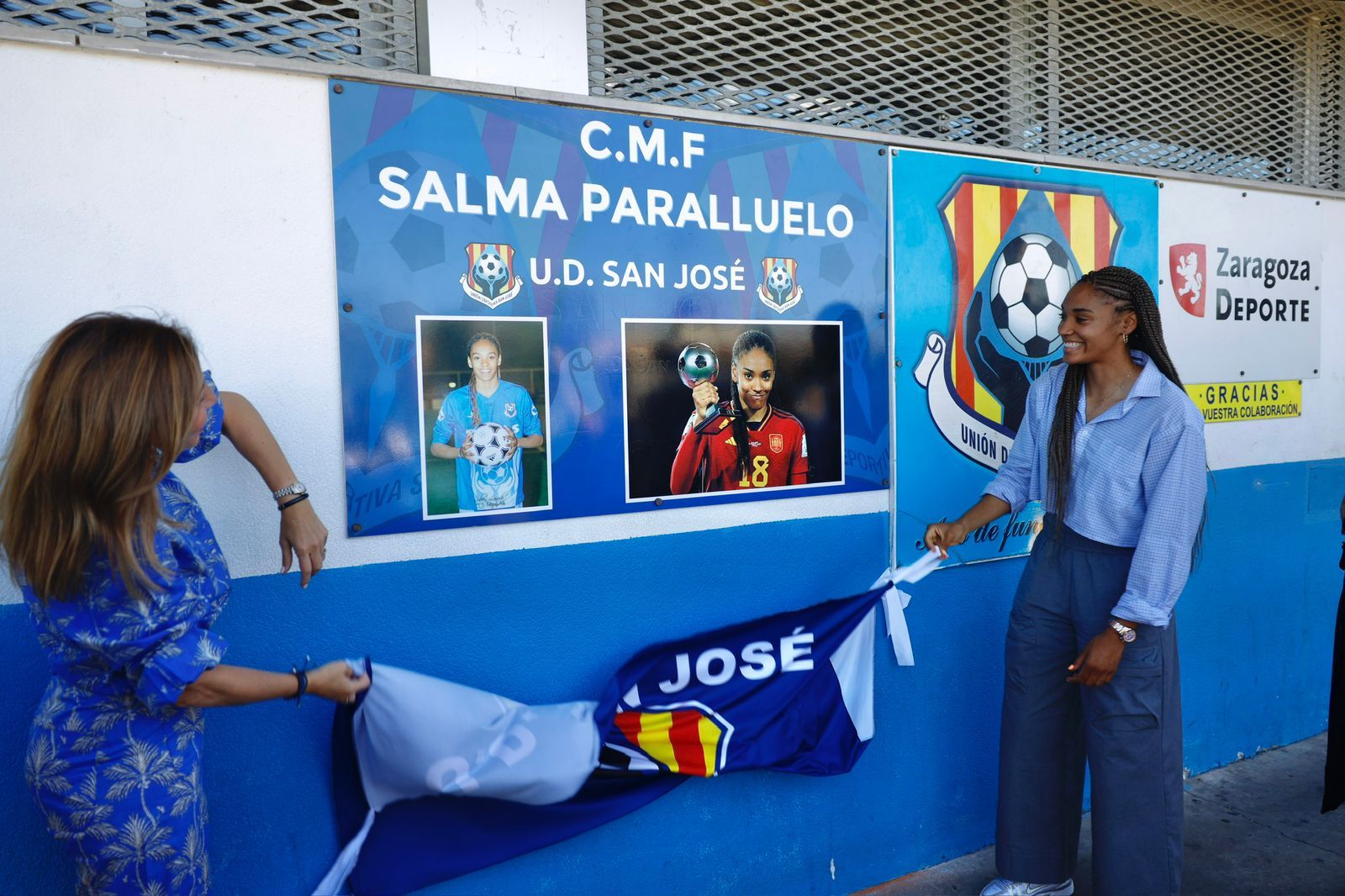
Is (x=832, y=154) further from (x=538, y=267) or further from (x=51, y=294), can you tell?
(x=51, y=294)

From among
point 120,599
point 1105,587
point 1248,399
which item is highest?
point 1248,399

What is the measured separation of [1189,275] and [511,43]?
9.12 feet

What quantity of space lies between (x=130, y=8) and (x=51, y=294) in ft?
2.15

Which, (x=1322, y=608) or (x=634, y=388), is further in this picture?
(x=1322, y=608)

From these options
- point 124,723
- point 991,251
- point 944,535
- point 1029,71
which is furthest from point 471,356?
point 1029,71

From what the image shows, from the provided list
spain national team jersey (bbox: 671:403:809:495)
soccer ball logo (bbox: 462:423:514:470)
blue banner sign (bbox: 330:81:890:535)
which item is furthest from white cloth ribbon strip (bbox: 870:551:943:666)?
soccer ball logo (bbox: 462:423:514:470)

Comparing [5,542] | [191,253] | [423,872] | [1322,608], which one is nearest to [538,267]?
[191,253]

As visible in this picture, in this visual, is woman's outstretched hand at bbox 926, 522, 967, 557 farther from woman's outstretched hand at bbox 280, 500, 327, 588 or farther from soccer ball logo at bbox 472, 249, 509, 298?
woman's outstretched hand at bbox 280, 500, 327, 588

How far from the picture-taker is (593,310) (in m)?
2.57

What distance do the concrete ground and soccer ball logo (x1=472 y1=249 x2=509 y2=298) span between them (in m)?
2.26

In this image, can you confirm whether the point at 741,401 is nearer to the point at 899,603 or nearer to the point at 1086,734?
the point at 899,603

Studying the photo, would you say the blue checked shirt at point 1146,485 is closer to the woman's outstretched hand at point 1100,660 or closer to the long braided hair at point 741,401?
the woman's outstretched hand at point 1100,660

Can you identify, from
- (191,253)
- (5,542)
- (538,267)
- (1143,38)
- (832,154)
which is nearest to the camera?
(5,542)

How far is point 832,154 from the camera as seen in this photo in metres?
2.91
